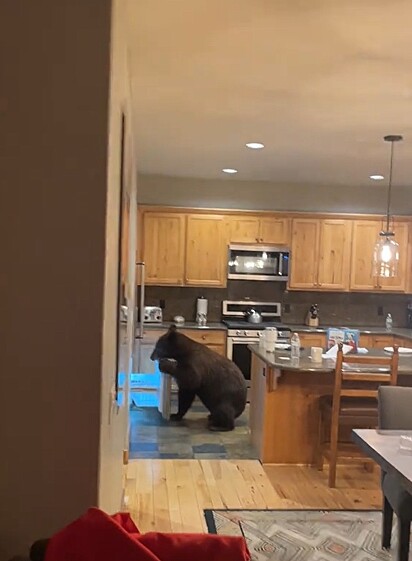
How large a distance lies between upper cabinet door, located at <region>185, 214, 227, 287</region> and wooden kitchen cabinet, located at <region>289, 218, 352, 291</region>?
85 cm

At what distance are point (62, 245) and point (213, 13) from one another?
1466 millimetres

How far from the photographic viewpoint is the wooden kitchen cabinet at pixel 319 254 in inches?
288

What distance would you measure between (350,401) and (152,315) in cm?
304

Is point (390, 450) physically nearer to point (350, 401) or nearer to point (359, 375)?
point (359, 375)

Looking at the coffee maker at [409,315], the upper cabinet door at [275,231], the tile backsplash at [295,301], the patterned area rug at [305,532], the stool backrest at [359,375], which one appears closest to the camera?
the patterned area rug at [305,532]

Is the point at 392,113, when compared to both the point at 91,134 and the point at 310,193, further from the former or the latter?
the point at 310,193

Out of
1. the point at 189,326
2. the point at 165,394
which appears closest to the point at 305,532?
the point at 165,394

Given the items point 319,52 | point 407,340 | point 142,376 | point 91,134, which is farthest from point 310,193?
point 91,134

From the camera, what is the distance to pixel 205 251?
23.7 feet

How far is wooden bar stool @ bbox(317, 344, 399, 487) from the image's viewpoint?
4.34 m

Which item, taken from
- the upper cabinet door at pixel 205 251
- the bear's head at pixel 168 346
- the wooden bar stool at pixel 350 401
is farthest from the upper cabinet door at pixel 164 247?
the wooden bar stool at pixel 350 401

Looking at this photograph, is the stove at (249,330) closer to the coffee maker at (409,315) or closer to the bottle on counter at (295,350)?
the coffee maker at (409,315)

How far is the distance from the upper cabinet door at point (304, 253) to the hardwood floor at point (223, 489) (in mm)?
2920

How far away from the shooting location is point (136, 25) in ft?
8.84
